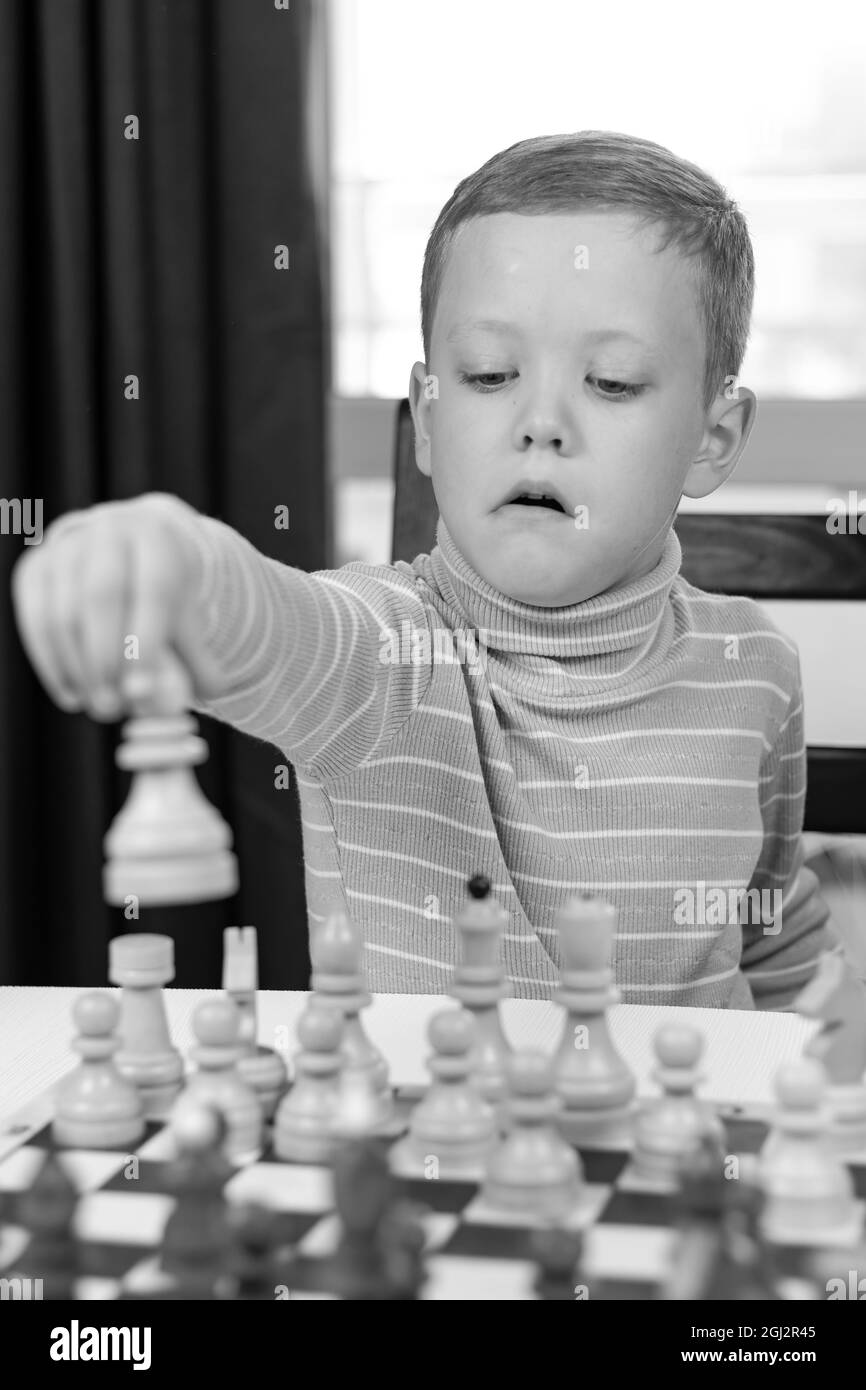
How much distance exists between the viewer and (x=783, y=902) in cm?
142

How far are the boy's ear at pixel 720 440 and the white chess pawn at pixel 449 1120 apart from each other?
641mm

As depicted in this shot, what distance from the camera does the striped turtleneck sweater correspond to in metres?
1.20

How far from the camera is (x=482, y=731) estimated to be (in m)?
1.22

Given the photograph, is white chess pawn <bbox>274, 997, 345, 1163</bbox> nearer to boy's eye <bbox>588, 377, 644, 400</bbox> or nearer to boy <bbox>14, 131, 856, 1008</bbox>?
boy <bbox>14, 131, 856, 1008</bbox>

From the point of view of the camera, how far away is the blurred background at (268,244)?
2.07m

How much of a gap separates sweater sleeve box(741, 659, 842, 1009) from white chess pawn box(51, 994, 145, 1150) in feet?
2.25

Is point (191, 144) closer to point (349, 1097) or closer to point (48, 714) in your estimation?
point (48, 714)

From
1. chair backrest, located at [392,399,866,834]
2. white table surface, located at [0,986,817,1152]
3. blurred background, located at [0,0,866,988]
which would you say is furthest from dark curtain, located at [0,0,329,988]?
white table surface, located at [0,986,817,1152]

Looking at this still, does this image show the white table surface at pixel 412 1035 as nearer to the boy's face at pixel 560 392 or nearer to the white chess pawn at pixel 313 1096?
the white chess pawn at pixel 313 1096

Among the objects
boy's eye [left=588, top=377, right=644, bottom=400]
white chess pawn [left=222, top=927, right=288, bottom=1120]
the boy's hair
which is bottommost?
white chess pawn [left=222, top=927, right=288, bottom=1120]

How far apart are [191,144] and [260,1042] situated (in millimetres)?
1463

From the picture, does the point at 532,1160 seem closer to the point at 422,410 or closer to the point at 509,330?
the point at 509,330

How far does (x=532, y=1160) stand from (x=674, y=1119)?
83 mm
